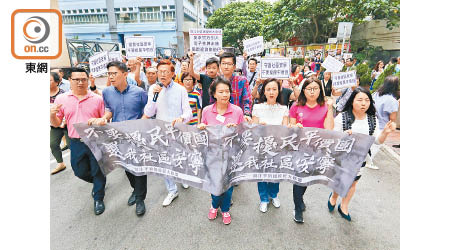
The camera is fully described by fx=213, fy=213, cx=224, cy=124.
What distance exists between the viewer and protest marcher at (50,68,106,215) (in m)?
2.55

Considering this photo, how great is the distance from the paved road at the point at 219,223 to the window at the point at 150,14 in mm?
27751

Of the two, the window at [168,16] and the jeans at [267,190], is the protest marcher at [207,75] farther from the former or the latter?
the window at [168,16]

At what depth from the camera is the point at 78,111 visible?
2586mm

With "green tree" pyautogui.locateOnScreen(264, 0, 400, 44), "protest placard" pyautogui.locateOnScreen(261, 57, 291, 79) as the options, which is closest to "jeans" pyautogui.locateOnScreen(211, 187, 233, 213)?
"protest placard" pyautogui.locateOnScreen(261, 57, 291, 79)

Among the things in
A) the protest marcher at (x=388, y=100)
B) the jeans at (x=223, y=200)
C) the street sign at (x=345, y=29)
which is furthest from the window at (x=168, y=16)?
the jeans at (x=223, y=200)

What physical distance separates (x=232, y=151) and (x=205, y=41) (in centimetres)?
232

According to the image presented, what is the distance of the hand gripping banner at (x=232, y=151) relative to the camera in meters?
2.31

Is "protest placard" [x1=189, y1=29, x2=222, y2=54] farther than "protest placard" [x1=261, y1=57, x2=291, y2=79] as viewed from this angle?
Yes

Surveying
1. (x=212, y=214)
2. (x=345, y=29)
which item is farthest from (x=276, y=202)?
(x=345, y=29)

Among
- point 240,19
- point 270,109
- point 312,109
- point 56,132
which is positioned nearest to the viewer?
point 312,109

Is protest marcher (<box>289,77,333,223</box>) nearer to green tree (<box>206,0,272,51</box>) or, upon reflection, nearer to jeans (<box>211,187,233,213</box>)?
jeans (<box>211,187,233,213</box>)

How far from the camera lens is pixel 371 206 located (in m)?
2.96

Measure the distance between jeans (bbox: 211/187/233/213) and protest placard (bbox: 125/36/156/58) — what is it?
108 inches

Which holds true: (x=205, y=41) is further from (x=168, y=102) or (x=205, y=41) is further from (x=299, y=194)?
(x=299, y=194)
